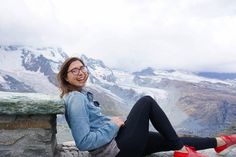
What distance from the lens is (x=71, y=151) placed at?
5047 mm

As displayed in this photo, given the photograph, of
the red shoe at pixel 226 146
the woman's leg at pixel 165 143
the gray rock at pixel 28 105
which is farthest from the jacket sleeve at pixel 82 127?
the red shoe at pixel 226 146

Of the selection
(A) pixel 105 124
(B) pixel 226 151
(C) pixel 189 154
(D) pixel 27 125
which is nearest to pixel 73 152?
Answer: (A) pixel 105 124

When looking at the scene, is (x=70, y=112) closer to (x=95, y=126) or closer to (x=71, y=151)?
(x=95, y=126)

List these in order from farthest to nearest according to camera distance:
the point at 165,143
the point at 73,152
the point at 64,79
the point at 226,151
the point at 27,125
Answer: the point at 226,151
the point at 73,152
the point at 165,143
the point at 64,79
the point at 27,125

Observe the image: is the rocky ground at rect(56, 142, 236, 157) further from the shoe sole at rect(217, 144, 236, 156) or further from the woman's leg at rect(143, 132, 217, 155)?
the woman's leg at rect(143, 132, 217, 155)

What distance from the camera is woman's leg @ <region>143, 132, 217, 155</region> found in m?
4.98

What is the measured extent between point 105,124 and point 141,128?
37 cm

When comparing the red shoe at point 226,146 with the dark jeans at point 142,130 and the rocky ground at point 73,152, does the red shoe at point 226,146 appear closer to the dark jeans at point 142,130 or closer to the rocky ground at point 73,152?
the rocky ground at point 73,152

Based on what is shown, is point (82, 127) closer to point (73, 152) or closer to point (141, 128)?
point (141, 128)

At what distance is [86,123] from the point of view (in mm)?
4312

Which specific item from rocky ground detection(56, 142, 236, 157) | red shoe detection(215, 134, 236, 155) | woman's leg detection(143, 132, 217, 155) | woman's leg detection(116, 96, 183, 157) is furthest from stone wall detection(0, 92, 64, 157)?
red shoe detection(215, 134, 236, 155)

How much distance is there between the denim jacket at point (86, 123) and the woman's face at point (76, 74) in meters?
0.11

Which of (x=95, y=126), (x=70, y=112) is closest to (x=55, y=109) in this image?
(x=70, y=112)

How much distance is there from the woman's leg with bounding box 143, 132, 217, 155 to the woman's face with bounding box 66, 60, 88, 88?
1009 mm
